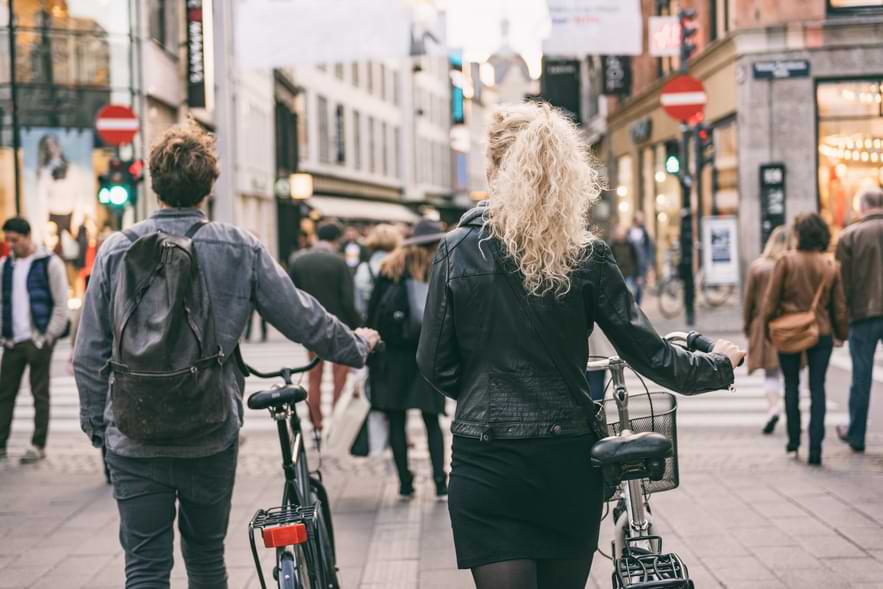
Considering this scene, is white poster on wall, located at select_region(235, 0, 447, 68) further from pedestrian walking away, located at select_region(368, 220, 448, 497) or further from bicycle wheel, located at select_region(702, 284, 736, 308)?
bicycle wheel, located at select_region(702, 284, 736, 308)

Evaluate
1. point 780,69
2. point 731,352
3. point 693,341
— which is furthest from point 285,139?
point 731,352

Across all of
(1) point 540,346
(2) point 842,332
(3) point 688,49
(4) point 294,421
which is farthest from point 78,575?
(3) point 688,49

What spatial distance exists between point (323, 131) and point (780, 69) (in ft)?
95.5

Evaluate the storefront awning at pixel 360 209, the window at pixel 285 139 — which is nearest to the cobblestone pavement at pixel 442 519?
the window at pixel 285 139

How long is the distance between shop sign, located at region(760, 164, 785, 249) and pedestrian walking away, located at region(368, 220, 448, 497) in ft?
50.1

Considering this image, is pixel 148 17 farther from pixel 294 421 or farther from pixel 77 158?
pixel 294 421

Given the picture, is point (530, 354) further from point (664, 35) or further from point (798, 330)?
point (664, 35)

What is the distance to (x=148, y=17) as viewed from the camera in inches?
1059

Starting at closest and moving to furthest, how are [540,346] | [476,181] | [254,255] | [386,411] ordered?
[540,346] < [254,255] < [386,411] < [476,181]

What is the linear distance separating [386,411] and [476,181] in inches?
3506

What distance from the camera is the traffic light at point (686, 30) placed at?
19750 mm

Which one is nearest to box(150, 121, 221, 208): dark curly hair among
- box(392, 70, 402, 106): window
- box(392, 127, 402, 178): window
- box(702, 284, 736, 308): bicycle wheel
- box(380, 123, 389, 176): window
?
box(702, 284, 736, 308): bicycle wheel

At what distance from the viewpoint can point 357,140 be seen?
55312mm

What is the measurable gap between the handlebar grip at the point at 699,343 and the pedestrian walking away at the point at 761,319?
539 cm
